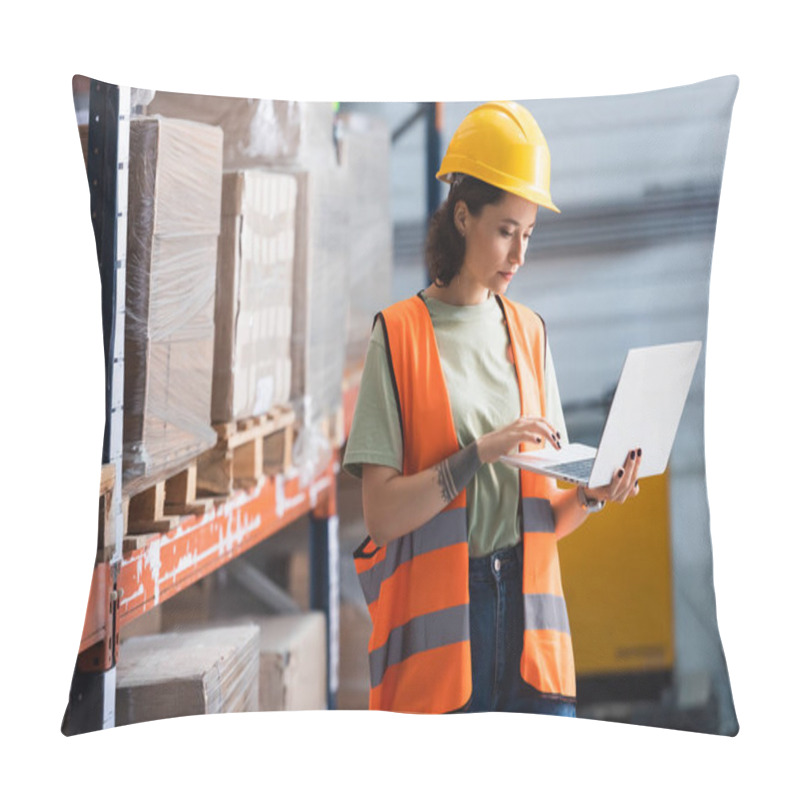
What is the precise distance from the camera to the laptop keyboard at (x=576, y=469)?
3.38 meters

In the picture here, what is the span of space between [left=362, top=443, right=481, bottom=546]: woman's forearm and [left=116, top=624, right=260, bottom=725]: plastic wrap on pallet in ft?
1.94

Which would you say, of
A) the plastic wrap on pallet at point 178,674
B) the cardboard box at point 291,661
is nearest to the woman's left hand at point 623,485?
the cardboard box at point 291,661

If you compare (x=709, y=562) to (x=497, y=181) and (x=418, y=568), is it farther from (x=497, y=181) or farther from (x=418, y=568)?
(x=497, y=181)

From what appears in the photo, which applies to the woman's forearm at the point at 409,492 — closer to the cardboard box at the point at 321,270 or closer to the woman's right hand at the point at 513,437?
the woman's right hand at the point at 513,437

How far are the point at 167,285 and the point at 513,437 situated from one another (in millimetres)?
1126

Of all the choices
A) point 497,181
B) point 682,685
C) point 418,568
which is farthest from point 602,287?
point 682,685

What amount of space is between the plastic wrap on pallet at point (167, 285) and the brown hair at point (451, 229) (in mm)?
666

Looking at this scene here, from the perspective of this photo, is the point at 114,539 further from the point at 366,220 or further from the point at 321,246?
the point at 366,220

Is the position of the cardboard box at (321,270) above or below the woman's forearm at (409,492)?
above

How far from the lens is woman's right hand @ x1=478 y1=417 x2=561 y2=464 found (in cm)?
338

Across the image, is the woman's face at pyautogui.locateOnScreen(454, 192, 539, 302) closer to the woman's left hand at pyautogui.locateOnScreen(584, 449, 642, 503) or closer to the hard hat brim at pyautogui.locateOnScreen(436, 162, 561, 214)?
the hard hat brim at pyautogui.locateOnScreen(436, 162, 561, 214)

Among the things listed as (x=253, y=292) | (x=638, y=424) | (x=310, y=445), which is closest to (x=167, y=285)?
(x=253, y=292)

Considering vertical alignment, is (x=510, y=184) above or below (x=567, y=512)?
above

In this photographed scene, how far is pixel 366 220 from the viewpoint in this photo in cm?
358
